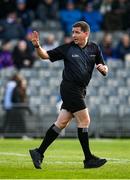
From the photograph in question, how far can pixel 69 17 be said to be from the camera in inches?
1217

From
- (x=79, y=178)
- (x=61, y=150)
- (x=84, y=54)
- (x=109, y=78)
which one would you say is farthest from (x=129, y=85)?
(x=79, y=178)

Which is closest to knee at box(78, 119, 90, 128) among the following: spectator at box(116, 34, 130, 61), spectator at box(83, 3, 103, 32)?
spectator at box(116, 34, 130, 61)

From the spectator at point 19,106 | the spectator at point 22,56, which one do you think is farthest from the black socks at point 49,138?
the spectator at point 22,56

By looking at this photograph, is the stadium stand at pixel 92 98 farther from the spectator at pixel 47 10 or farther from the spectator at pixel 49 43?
the spectator at pixel 47 10

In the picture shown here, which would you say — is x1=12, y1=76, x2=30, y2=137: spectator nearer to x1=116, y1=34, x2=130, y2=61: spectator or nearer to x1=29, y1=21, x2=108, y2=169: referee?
x1=116, y1=34, x2=130, y2=61: spectator

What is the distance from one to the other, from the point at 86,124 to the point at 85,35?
1.45 m

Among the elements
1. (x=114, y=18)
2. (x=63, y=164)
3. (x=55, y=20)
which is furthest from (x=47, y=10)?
(x=63, y=164)

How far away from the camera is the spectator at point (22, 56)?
93.0 feet

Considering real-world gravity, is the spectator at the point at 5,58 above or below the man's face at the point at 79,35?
below

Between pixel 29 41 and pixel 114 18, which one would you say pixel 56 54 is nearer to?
pixel 29 41

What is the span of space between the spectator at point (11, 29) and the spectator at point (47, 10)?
1277mm

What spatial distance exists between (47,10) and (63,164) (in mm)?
17378

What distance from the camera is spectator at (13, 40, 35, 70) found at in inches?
1117

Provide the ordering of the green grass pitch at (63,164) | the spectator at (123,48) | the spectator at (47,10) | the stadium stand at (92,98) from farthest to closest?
the spectator at (47,10) < the spectator at (123,48) < the stadium stand at (92,98) < the green grass pitch at (63,164)
